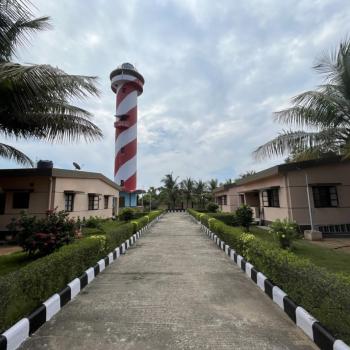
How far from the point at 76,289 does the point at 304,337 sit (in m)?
3.99

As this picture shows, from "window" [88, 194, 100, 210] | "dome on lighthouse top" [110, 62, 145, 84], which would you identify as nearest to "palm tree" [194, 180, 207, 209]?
"dome on lighthouse top" [110, 62, 145, 84]

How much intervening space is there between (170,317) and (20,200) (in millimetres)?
12608

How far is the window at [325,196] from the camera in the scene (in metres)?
12.8

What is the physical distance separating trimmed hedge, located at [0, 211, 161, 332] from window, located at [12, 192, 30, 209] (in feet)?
29.5

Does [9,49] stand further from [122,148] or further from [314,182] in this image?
[122,148]

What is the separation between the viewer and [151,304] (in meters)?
4.27

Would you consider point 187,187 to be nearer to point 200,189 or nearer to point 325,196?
point 200,189

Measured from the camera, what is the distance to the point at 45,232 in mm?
7094

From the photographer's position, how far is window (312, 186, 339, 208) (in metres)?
12.8

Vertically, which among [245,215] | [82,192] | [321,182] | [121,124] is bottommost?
[245,215]

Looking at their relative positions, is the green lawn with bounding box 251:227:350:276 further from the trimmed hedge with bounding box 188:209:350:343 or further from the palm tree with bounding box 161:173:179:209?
the palm tree with bounding box 161:173:179:209

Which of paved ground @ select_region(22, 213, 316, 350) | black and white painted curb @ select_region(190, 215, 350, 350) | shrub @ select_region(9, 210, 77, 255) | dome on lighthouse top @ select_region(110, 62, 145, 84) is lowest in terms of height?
paved ground @ select_region(22, 213, 316, 350)

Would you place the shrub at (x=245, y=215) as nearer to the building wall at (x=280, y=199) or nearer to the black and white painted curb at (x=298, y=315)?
the building wall at (x=280, y=199)

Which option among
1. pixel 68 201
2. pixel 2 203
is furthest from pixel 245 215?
pixel 2 203
